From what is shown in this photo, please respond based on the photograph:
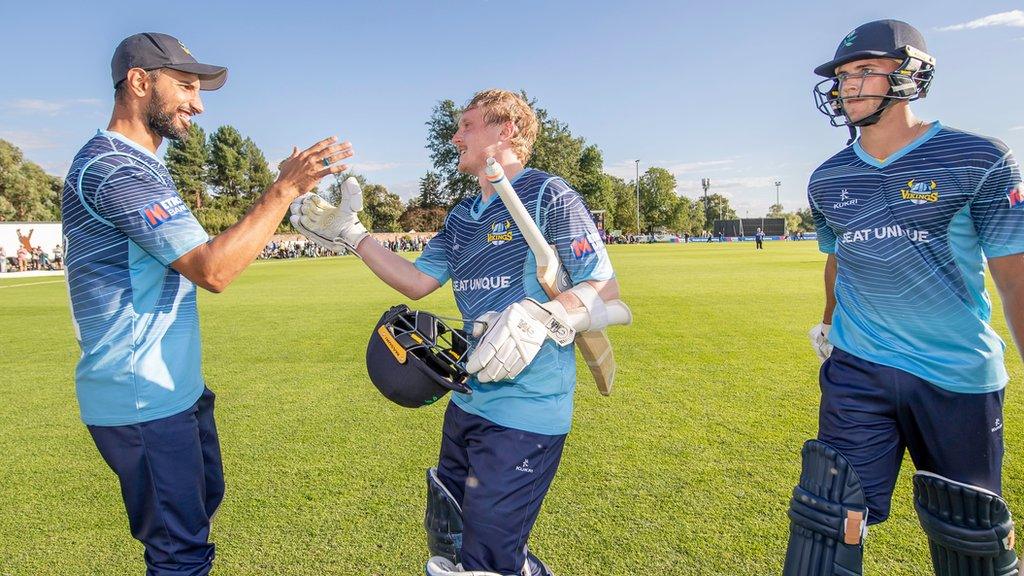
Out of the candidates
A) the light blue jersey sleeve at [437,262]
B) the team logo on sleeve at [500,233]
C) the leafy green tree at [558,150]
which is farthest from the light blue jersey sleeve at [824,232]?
the leafy green tree at [558,150]

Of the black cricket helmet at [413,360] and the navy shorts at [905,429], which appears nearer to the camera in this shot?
the black cricket helmet at [413,360]

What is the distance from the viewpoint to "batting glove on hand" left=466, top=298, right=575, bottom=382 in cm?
226

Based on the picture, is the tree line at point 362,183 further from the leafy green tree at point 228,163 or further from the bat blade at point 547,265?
the bat blade at point 547,265

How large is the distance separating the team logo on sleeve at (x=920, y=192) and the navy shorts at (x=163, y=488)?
3.10 m

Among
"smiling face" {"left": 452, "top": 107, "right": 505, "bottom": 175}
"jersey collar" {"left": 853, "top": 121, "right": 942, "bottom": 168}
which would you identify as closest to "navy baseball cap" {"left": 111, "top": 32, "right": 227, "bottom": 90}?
"smiling face" {"left": 452, "top": 107, "right": 505, "bottom": 175}

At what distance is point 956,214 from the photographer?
259 centimetres

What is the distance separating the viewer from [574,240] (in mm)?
2555

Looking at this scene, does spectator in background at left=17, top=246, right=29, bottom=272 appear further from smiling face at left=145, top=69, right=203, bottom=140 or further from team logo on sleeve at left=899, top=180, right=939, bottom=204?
team logo on sleeve at left=899, top=180, right=939, bottom=204

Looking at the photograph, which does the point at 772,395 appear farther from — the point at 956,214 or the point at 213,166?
the point at 213,166

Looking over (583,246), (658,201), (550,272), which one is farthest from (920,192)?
(658,201)

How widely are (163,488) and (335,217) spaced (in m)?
1.38

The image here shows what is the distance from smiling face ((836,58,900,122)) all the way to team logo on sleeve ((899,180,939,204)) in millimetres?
369

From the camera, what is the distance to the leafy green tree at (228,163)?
8706 cm

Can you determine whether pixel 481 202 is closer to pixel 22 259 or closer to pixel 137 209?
pixel 137 209
